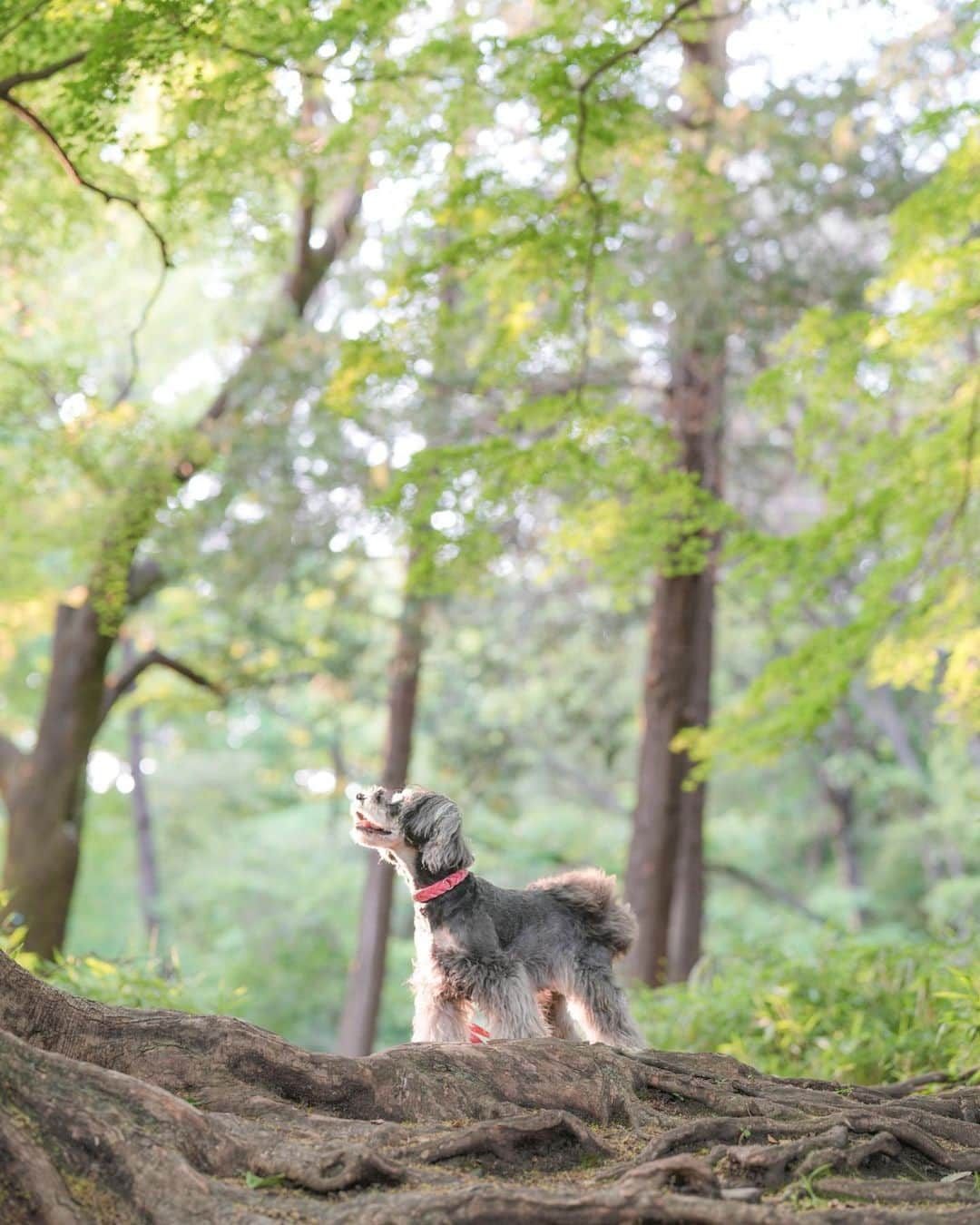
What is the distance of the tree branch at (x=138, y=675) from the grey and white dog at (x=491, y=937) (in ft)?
31.6

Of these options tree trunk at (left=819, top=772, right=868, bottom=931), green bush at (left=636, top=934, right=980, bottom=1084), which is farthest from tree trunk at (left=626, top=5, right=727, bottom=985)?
tree trunk at (left=819, top=772, right=868, bottom=931)

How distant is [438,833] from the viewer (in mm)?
5391

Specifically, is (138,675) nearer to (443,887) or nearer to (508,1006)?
(443,887)

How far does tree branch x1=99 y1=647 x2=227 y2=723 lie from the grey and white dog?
9.63 metres

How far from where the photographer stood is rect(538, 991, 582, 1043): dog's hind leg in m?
5.95

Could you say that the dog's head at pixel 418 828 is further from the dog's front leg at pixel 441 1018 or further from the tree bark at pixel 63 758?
the tree bark at pixel 63 758

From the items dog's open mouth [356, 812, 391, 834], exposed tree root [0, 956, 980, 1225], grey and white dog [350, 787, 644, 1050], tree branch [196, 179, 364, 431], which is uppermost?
tree branch [196, 179, 364, 431]

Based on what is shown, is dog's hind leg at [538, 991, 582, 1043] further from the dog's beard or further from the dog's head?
the dog's beard

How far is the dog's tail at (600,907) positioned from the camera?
5.84m

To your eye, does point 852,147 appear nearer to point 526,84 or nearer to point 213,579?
point 526,84

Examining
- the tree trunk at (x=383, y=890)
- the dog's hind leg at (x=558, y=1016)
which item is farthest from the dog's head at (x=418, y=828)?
the tree trunk at (x=383, y=890)

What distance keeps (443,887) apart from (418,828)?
280 millimetres

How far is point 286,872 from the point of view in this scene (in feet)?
90.2

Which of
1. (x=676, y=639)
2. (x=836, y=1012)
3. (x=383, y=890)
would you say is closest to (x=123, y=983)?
(x=836, y=1012)
